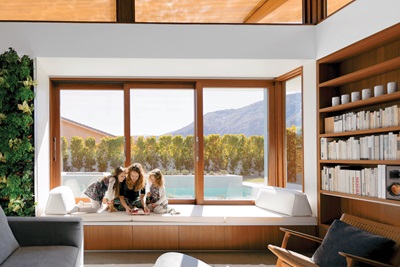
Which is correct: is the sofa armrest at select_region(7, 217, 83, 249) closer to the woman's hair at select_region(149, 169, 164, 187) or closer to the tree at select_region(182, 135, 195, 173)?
the woman's hair at select_region(149, 169, 164, 187)

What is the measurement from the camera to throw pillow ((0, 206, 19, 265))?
3262 mm

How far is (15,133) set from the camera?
4914mm

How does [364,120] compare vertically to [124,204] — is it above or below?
above

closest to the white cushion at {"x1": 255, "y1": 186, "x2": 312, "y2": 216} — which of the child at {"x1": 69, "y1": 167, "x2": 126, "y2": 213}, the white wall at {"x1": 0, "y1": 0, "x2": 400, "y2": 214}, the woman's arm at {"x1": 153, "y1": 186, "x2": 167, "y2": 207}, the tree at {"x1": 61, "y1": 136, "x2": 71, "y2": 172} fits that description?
the white wall at {"x1": 0, "y1": 0, "x2": 400, "y2": 214}

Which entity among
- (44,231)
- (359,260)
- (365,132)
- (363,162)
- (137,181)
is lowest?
(359,260)

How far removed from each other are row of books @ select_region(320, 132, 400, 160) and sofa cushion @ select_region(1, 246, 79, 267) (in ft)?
9.48

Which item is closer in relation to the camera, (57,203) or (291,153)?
(57,203)

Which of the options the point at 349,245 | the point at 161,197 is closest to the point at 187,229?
the point at 161,197

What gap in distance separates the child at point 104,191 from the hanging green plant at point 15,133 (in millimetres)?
746

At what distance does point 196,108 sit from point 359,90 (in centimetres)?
245

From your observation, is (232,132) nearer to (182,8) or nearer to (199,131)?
(199,131)

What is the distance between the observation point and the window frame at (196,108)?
20.3 ft

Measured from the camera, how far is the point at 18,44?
4965mm

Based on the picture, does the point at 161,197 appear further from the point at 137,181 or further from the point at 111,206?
the point at 111,206
